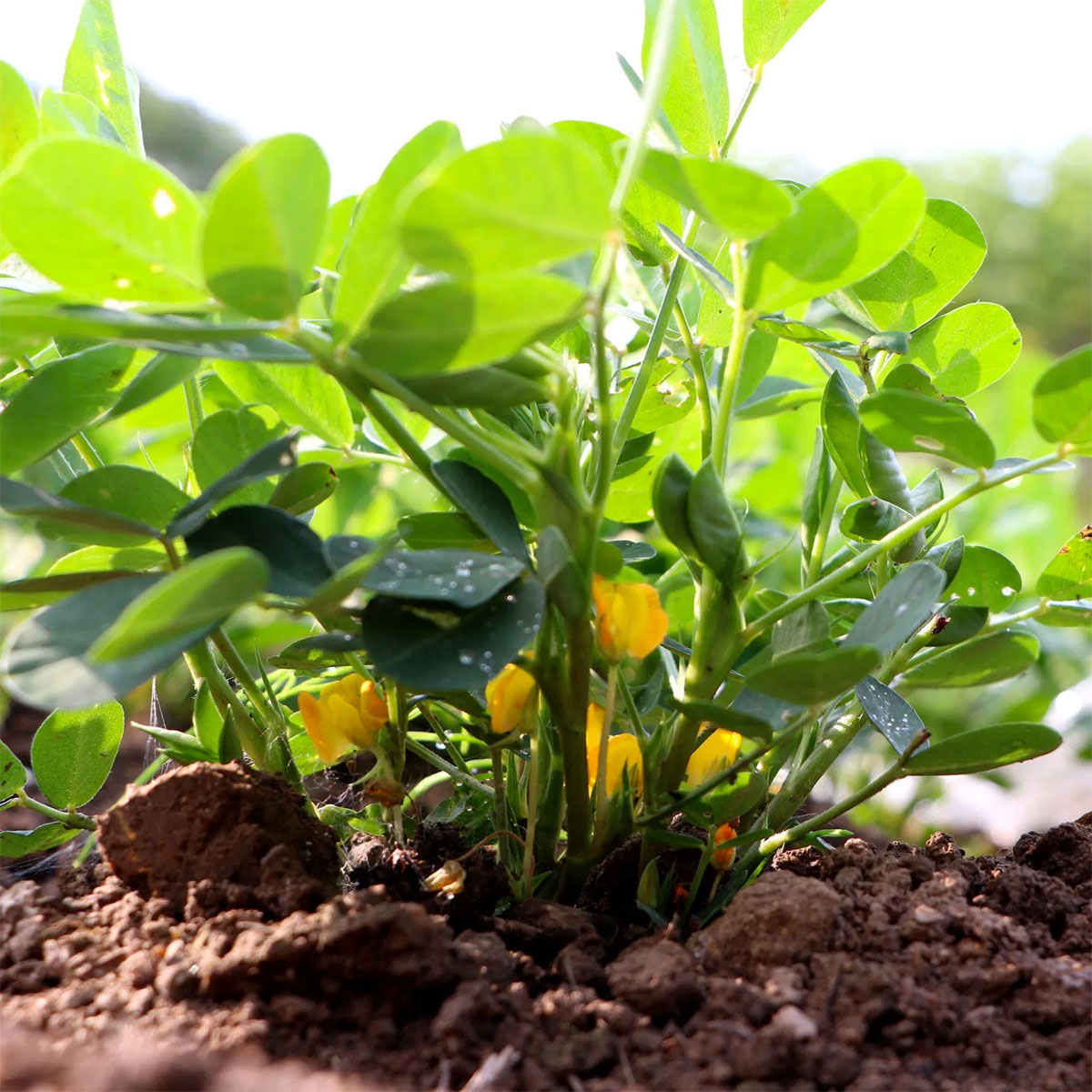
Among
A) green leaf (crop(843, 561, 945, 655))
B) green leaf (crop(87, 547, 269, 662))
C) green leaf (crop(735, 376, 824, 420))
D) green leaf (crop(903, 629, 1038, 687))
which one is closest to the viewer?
green leaf (crop(87, 547, 269, 662))

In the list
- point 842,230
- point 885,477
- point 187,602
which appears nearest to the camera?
point 187,602

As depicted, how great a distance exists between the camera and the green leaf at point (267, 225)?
1.23 feet

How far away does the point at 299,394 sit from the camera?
0.60 metres

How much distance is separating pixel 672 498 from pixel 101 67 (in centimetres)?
45

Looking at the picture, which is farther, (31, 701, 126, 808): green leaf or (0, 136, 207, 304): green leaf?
(31, 701, 126, 808): green leaf

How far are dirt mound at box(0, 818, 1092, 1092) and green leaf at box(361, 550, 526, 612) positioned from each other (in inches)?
5.8

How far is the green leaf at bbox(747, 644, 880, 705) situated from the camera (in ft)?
1.40

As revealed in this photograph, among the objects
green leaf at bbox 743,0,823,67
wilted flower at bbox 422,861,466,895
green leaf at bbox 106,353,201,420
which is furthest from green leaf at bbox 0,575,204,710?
green leaf at bbox 743,0,823,67

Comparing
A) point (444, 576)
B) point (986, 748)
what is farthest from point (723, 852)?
point (444, 576)

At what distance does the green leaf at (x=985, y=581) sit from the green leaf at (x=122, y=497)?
1.59 ft

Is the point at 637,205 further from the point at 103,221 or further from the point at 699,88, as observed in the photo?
the point at 103,221

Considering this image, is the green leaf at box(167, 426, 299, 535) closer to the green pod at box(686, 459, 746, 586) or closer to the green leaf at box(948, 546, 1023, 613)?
the green pod at box(686, 459, 746, 586)

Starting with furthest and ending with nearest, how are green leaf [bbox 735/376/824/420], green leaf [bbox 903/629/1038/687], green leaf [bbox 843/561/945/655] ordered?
1. green leaf [bbox 735/376/824/420]
2. green leaf [bbox 903/629/1038/687]
3. green leaf [bbox 843/561/945/655]

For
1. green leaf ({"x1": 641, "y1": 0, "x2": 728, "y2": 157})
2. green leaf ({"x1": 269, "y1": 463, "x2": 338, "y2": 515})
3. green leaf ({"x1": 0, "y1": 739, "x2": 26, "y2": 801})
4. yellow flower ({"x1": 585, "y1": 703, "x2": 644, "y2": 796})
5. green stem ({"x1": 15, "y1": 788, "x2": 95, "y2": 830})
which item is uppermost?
green leaf ({"x1": 641, "y1": 0, "x2": 728, "y2": 157})
